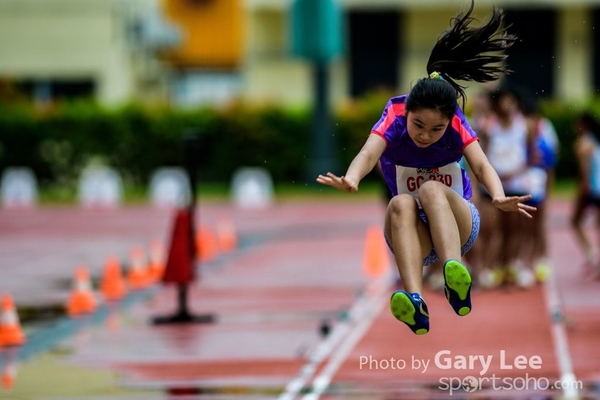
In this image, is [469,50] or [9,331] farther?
[9,331]

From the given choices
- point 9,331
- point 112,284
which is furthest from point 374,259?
point 9,331

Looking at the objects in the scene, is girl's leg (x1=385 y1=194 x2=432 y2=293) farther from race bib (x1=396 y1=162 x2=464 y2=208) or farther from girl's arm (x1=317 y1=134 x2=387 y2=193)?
girl's arm (x1=317 y1=134 x2=387 y2=193)

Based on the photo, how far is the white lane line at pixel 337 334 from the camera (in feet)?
31.2

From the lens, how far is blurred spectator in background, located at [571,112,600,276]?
1521 cm

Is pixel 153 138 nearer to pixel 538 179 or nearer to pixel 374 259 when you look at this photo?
pixel 374 259

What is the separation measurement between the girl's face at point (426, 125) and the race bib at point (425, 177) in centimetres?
29

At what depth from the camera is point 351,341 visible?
454 inches

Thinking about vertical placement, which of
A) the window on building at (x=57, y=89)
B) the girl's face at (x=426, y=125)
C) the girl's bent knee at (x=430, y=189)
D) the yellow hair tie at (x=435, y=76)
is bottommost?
the window on building at (x=57, y=89)

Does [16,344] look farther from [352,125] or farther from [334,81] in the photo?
[334,81]

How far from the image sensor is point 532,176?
1432 cm

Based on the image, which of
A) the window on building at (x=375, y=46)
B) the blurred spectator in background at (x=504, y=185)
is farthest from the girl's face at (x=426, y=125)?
the window on building at (x=375, y=46)

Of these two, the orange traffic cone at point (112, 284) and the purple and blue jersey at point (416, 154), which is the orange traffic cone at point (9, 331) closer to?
the orange traffic cone at point (112, 284)

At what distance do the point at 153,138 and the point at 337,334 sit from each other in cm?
2259

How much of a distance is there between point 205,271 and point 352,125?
1567 centimetres
